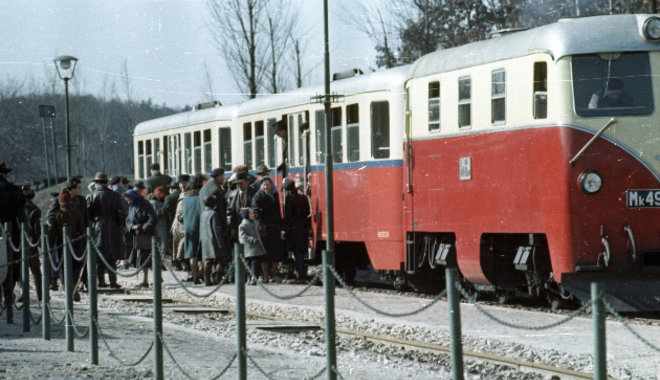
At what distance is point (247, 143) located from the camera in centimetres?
2570

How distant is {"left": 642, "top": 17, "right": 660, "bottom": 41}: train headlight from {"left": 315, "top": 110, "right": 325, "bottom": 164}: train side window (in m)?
8.01

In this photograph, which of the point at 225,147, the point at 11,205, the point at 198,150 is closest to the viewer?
the point at 11,205

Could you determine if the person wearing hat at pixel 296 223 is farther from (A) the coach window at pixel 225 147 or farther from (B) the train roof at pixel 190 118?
(A) the coach window at pixel 225 147

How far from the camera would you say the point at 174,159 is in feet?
101

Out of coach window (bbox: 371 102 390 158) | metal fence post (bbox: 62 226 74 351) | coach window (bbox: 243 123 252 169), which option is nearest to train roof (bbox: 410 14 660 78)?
coach window (bbox: 371 102 390 158)

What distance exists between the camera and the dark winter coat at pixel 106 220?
19.9 m

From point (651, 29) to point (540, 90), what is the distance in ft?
4.87

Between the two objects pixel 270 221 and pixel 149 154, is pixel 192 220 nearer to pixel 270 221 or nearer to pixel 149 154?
pixel 270 221

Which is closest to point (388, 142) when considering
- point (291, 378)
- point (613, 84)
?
point (613, 84)

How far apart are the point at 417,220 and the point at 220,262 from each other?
4183mm

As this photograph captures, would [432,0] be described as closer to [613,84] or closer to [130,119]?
[130,119]

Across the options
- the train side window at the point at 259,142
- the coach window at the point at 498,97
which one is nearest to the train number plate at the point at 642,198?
the coach window at the point at 498,97

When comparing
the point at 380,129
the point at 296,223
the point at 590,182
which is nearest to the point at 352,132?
the point at 380,129

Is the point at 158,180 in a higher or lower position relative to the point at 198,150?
lower
